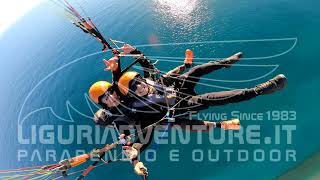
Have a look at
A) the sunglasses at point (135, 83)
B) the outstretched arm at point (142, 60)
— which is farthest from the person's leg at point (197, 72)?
the sunglasses at point (135, 83)

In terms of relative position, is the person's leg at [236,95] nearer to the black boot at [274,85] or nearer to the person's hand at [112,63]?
the black boot at [274,85]

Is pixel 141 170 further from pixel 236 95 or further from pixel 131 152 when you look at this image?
pixel 236 95

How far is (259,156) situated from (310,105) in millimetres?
934

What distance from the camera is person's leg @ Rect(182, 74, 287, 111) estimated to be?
360 cm

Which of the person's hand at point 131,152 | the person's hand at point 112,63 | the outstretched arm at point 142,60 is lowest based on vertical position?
the person's hand at point 131,152

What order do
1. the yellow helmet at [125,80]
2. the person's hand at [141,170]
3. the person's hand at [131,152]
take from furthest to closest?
the yellow helmet at [125,80]
the person's hand at [131,152]
the person's hand at [141,170]

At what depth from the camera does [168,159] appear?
4.66 m

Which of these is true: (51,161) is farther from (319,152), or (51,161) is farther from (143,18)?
(319,152)

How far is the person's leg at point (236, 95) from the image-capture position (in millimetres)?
3604

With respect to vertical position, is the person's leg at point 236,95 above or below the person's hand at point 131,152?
above

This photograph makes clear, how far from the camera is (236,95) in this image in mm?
3729

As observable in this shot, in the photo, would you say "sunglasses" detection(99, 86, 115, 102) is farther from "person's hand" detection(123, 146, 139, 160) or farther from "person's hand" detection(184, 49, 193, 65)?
"person's hand" detection(184, 49, 193, 65)

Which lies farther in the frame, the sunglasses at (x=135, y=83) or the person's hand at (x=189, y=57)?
the person's hand at (x=189, y=57)

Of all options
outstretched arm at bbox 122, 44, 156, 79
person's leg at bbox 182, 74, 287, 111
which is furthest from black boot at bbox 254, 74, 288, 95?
outstretched arm at bbox 122, 44, 156, 79
